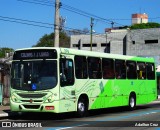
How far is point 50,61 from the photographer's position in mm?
18125

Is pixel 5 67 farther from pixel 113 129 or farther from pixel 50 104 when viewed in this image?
pixel 113 129

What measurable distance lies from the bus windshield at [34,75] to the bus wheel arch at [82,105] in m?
2.22

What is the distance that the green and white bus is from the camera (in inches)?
704

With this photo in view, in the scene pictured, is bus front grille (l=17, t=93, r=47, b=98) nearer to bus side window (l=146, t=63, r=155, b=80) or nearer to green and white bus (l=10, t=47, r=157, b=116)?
green and white bus (l=10, t=47, r=157, b=116)

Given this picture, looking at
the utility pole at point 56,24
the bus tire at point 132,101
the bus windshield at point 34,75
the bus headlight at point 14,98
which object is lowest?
the bus tire at point 132,101

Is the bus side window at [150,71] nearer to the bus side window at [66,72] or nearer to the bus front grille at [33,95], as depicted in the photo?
the bus side window at [66,72]

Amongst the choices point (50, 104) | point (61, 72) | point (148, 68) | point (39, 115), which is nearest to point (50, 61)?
point (61, 72)

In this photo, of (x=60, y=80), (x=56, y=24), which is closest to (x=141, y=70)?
(x=56, y=24)

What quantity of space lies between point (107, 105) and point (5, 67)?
6857 mm

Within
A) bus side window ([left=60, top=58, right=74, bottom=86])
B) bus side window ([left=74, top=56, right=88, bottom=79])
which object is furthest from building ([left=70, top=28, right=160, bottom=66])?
bus side window ([left=60, top=58, right=74, bottom=86])

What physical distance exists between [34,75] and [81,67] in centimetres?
250

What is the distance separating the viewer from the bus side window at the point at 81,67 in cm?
1923

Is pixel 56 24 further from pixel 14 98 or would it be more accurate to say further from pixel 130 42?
pixel 130 42

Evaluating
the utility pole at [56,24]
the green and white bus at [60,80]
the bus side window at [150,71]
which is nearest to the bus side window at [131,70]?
the green and white bus at [60,80]
